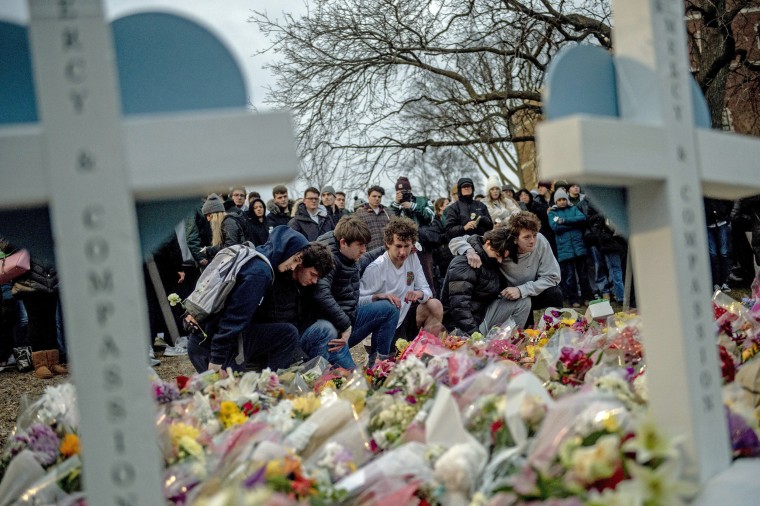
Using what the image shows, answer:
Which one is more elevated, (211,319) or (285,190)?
(285,190)

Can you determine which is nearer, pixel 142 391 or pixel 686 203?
pixel 142 391

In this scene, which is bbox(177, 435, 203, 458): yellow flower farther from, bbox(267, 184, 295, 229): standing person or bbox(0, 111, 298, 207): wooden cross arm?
bbox(267, 184, 295, 229): standing person

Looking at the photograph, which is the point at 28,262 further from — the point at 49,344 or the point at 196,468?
the point at 196,468

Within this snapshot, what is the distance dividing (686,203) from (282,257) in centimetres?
347

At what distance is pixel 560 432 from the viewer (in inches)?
77.9

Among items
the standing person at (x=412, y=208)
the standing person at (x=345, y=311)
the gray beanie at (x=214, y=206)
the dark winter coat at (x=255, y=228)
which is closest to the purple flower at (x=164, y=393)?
the standing person at (x=345, y=311)

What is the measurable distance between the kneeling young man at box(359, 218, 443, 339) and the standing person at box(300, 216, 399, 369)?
0.13 meters

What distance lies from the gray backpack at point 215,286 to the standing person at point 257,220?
308 cm

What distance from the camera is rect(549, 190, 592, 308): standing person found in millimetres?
9297

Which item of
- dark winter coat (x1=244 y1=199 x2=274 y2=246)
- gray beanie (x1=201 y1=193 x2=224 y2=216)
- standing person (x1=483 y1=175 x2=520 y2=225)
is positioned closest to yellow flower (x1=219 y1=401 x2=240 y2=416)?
gray beanie (x1=201 y1=193 x2=224 y2=216)

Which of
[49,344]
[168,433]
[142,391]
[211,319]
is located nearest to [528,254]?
[211,319]

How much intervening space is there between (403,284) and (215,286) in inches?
86.5

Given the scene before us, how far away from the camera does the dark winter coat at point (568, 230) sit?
30.5 ft

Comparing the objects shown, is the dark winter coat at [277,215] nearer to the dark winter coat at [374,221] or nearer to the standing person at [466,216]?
the dark winter coat at [374,221]
